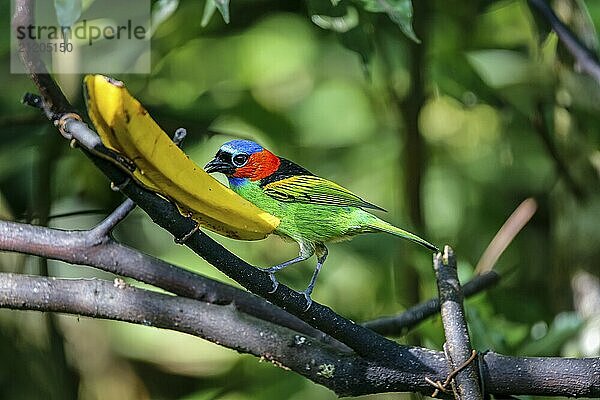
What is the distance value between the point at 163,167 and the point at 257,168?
0.13 metres

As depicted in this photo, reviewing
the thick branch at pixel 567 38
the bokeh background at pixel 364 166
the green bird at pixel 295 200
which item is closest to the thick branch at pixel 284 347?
the green bird at pixel 295 200

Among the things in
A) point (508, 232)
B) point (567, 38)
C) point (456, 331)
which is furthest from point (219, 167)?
point (508, 232)

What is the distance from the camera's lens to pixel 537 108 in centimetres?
112

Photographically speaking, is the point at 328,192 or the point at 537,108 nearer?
the point at 328,192

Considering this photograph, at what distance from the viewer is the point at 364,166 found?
1174 mm

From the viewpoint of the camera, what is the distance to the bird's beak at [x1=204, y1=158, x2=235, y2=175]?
493 mm

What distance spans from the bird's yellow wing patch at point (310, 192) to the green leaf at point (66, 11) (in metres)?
0.22

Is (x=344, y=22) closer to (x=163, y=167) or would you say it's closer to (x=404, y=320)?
(x=404, y=320)

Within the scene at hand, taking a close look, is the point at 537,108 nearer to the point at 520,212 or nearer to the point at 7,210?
the point at 520,212

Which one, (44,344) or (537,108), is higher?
(537,108)

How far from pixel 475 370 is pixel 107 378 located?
0.70 m

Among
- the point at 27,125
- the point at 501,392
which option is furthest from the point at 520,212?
the point at 27,125

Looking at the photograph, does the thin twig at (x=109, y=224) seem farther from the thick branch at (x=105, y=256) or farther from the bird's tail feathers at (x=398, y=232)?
the bird's tail feathers at (x=398, y=232)

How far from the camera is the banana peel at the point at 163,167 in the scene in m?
0.34
